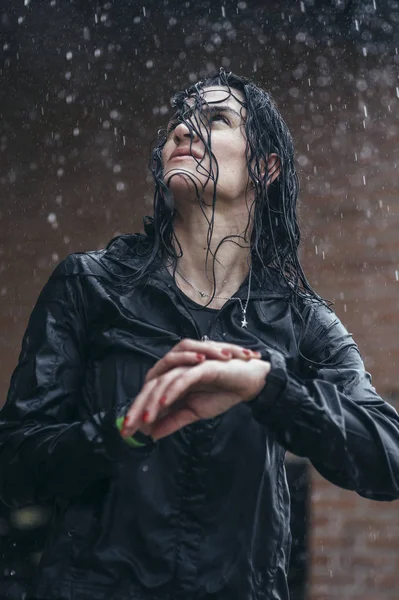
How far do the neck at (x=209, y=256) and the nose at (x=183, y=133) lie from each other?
223 mm

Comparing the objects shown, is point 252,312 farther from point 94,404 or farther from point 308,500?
point 308,500

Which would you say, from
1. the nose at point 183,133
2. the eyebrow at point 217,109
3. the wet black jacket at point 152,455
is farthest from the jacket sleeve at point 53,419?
the eyebrow at point 217,109

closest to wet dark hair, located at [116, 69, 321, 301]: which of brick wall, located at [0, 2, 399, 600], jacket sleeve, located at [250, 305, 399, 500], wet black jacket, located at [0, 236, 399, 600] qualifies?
wet black jacket, located at [0, 236, 399, 600]

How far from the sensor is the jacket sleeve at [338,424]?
2.01 m

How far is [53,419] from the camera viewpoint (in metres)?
2.19

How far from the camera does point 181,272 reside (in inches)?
100

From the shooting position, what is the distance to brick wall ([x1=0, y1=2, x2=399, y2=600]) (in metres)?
4.89

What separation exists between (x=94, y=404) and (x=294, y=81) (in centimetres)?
379

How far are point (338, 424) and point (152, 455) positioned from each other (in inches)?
18.1

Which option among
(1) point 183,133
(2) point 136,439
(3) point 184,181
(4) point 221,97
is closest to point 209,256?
(3) point 184,181

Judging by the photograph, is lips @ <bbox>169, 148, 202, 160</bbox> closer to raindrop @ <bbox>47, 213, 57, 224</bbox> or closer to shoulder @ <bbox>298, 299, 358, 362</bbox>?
shoulder @ <bbox>298, 299, 358, 362</bbox>

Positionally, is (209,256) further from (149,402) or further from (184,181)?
(149,402)

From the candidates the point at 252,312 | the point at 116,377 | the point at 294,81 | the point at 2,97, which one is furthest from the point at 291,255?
the point at 2,97

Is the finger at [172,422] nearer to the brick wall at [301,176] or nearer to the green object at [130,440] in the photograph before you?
the green object at [130,440]
